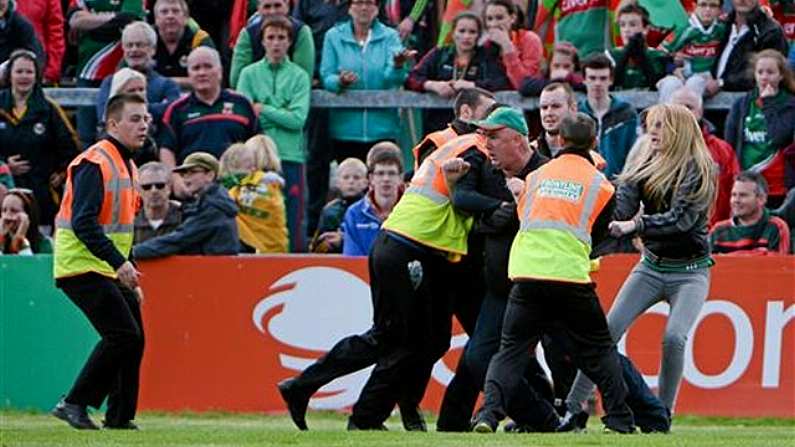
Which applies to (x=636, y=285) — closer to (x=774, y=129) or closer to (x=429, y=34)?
(x=774, y=129)

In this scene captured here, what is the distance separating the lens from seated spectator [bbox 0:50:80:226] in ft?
61.7

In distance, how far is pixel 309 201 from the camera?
779 inches

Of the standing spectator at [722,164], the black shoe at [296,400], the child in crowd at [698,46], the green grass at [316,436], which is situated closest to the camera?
the green grass at [316,436]

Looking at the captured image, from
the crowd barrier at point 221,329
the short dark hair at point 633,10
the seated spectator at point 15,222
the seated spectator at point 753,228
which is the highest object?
the short dark hair at point 633,10

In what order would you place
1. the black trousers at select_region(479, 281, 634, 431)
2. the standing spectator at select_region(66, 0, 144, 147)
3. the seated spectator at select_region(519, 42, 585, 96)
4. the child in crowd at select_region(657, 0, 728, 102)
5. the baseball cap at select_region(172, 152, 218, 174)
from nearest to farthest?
the black trousers at select_region(479, 281, 634, 431) → the baseball cap at select_region(172, 152, 218, 174) → the seated spectator at select_region(519, 42, 585, 96) → the child in crowd at select_region(657, 0, 728, 102) → the standing spectator at select_region(66, 0, 144, 147)

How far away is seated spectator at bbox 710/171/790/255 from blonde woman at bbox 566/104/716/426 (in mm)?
3181

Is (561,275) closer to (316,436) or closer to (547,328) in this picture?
(547,328)

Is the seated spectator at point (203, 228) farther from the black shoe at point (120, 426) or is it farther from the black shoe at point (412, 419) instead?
the black shoe at point (412, 419)

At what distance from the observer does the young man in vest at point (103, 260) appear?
1370 cm

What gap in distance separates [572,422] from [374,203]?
3737 millimetres

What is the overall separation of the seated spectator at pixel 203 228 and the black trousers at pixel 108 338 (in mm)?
2508

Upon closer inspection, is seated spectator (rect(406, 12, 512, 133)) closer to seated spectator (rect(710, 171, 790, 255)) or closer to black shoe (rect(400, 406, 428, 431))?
seated spectator (rect(710, 171, 790, 255))

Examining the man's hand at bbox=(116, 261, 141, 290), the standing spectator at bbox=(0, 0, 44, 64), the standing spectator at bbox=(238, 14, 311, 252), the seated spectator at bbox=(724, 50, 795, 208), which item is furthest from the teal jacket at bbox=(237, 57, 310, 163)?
the man's hand at bbox=(116, 261, 141, 290)

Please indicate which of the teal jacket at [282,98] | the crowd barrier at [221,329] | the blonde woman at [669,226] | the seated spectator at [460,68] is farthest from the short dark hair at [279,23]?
the blonde woman at [669,226]
